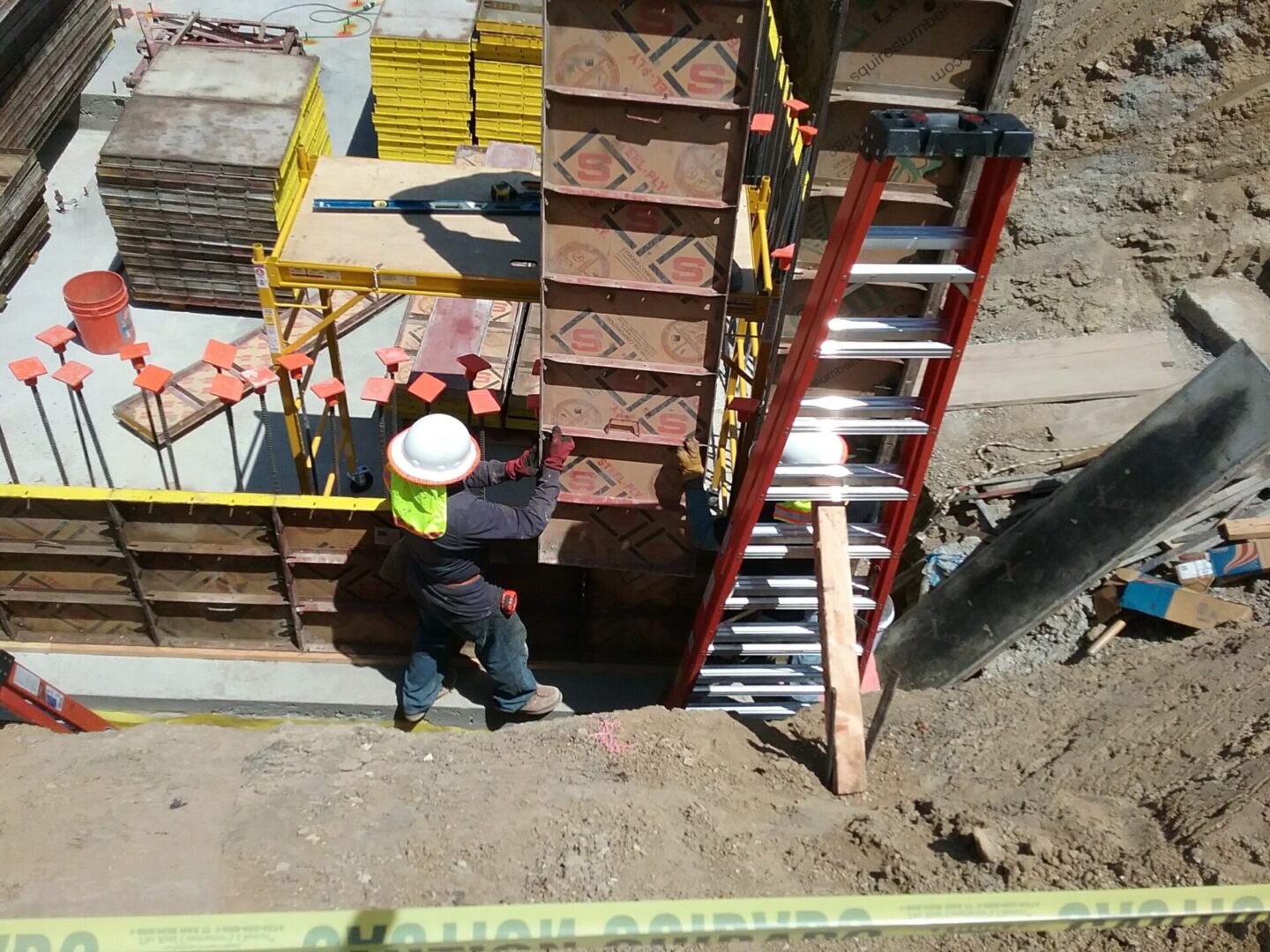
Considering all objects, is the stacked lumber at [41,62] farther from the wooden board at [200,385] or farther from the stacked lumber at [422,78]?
the wooden board at [200,385]

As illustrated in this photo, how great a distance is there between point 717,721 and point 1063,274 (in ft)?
19.2

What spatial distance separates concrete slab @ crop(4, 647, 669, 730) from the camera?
7.04 m

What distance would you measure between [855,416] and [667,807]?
2.28m

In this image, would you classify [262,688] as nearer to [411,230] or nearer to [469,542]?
[469,542]

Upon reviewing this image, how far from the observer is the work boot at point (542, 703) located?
23.1 ft

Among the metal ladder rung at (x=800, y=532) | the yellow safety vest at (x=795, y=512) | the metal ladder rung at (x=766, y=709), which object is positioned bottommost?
the metal ladder rung at (x=766, y=709)

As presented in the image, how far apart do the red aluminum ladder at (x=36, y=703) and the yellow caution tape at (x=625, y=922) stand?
3.60 metres

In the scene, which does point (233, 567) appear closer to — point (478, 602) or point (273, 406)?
point (478, 602)

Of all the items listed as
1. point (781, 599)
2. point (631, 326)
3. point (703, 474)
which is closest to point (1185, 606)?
point (781, 599)

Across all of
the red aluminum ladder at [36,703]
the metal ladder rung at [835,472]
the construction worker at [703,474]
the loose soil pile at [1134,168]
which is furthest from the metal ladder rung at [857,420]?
the red aluminum ladder at [36,703]

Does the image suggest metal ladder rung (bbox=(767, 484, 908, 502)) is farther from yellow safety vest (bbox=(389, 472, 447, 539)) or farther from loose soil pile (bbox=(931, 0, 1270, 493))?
loose soil pile (bbox=(931, 0, 1270, 493))

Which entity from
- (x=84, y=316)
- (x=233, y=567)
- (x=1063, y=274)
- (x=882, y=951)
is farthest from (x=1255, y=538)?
(x=84, y=316)

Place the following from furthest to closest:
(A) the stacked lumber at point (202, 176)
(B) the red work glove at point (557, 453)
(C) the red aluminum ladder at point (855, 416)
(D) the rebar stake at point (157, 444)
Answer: (A) the stacked lumber at point (202, 176)
(D) the rebar stake at point (157, 444)
(B) the red work glove at point (557, 453)
(C) the red aluminum ladder at point (855, 416)

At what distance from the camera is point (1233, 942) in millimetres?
3611
